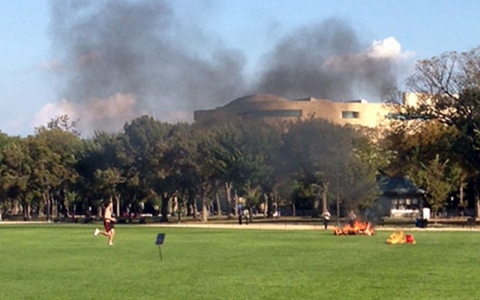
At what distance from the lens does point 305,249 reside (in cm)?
3794

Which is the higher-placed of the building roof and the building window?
the building window

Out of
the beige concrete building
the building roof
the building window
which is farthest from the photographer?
the building window

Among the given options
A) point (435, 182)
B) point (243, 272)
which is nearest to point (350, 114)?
point (435, 182)

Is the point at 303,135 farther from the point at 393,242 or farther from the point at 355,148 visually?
the point at 393,242

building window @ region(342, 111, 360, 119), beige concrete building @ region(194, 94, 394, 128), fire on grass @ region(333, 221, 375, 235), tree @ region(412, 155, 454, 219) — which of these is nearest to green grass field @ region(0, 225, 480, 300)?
fire on grass @ region(333, 221, 375, 235)

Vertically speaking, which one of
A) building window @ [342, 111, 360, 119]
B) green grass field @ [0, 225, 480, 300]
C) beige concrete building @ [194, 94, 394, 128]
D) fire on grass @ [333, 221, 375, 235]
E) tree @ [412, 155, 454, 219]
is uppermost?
building window @ [342, 111, 360, 119]

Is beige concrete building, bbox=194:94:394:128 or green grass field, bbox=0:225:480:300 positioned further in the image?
beige concrete building, bbox=194:94:394:128

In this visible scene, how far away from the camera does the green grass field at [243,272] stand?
20656 millimetres

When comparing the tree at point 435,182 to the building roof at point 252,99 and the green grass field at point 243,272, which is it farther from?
the green grass field at point 243,272

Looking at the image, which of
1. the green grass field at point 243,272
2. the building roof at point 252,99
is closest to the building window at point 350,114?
the building roof at point 252,99

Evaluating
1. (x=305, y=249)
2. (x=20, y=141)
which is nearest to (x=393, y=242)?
(x=305, y=249)

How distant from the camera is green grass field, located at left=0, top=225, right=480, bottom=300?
67.8ft

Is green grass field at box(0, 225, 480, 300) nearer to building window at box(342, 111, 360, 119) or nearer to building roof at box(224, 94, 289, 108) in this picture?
building roof at box(224, 94, 289, 108)

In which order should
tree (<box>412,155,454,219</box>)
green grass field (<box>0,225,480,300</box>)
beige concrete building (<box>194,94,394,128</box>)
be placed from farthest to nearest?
beige concrete building (<box>194,94,394,128</box>) < tree (<box>412,155,454,219</box>) < green grass field (<box>0,225,480,300</box>)
